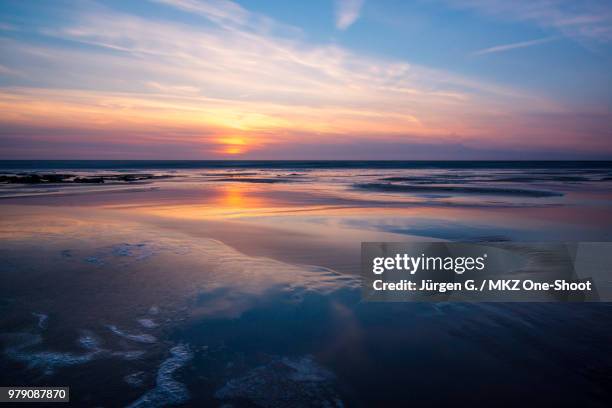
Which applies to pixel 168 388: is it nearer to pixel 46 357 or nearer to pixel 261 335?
pixel 261 335

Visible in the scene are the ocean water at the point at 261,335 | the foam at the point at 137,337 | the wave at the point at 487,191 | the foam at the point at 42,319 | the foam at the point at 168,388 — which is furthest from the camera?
the wave at the point at 487,191

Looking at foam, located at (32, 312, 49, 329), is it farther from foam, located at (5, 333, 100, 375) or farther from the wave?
the wave

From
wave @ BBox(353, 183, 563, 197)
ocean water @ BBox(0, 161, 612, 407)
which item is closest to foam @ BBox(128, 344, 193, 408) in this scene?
ocean water @ BBox(0, 161, 612, 407)

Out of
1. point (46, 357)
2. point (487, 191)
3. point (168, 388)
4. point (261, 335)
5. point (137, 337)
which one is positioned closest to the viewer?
point (168, 388)

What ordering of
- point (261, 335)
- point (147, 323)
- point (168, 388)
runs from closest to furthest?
point (168, 388) < point (261, 335) < point (147, 323)

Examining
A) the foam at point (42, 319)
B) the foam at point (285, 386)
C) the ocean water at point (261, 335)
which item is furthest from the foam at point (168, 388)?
the foam at point (42, 319)

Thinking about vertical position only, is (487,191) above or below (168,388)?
above

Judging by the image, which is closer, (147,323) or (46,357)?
(46,357)

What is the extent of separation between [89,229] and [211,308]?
21.8ft

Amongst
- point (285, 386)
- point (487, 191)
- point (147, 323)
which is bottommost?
point (285, 386)

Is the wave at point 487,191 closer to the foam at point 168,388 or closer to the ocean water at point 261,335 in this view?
the ocean water at point 261,335

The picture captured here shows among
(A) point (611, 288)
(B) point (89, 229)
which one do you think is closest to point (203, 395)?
(A) point (611, 288)

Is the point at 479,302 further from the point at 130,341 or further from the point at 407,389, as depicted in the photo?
the point at 130,341

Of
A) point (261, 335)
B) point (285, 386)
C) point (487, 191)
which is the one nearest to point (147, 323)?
point (261, 335)
